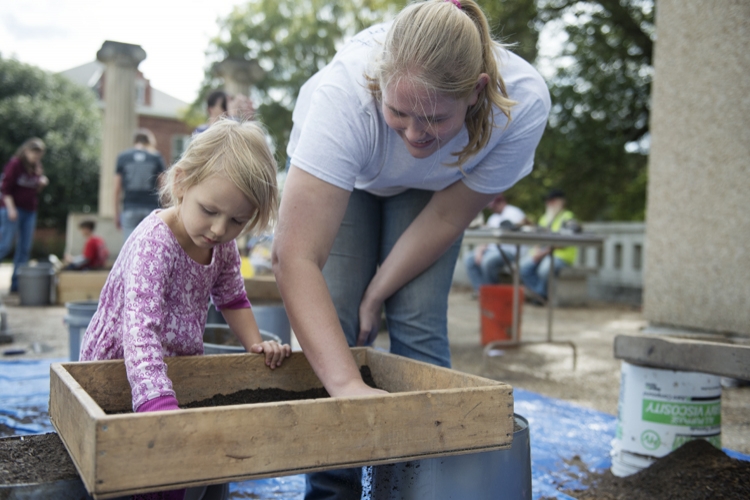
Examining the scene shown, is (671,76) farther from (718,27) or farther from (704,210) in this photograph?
(704,210)

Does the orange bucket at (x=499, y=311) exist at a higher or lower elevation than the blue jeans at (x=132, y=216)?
lower

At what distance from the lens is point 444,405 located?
1.22 meters

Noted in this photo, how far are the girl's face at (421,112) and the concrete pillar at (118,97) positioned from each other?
350 inches

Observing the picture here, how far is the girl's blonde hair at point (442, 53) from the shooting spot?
1337 millimetres

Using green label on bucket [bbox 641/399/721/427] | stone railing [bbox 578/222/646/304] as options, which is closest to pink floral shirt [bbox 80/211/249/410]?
green label on bucket [bbox 641/399/721/427]

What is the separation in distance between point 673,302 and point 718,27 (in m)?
1.86

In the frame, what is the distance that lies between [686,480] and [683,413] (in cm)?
26

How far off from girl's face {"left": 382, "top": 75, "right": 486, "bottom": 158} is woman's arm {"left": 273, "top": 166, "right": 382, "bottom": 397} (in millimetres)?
228

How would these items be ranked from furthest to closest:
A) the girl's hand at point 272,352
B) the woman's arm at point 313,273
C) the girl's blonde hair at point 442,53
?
the girl's hand at point 272,352 < the woman's arm at point 313,273 < the girl's blonde hair at point 442,53

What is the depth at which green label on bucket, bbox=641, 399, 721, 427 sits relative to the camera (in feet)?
7.00

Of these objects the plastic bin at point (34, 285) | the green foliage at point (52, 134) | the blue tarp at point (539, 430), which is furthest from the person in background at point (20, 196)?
the green foliage at point (52, 134)

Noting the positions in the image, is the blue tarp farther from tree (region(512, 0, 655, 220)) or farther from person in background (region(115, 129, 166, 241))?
tree (region(512, 0, 655, 220))

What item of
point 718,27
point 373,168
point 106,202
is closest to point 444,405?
point 373,168

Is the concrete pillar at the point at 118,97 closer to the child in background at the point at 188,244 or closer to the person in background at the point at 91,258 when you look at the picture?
the person in background at the point at 91,258
